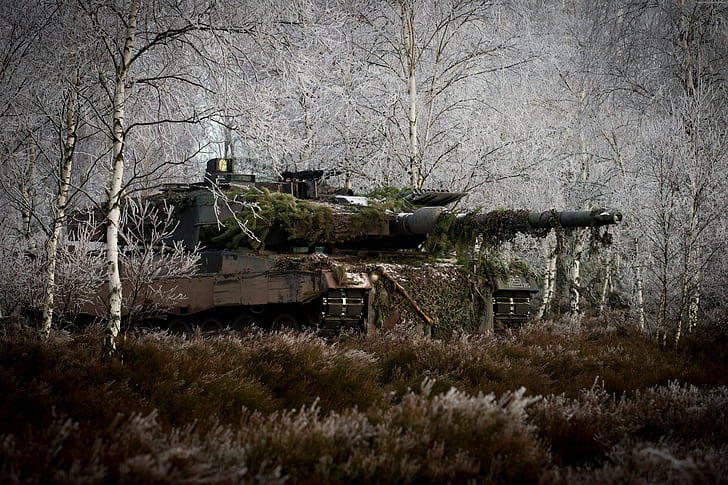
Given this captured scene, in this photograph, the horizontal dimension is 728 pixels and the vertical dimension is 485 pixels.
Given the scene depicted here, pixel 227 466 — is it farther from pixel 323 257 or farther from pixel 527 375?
pixel 323 257

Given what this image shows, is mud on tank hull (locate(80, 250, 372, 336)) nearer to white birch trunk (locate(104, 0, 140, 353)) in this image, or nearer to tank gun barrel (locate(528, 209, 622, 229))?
tank gun barrel (locate(528, 209, 622, 229))

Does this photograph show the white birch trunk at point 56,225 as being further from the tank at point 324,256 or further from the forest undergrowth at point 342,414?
the tank at point 324,256

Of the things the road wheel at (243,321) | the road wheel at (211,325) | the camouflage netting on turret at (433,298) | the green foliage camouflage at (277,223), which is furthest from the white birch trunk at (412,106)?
the road wheel at (211,325)

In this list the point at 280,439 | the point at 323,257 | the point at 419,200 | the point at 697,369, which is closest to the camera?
the point at 280,439

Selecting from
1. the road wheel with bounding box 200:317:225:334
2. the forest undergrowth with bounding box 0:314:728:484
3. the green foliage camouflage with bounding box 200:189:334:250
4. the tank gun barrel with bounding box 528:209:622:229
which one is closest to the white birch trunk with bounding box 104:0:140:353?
the forest undergrowth with bounding box 0:314:728:484

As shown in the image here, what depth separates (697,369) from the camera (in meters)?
8.44

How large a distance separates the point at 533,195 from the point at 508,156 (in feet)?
4.36

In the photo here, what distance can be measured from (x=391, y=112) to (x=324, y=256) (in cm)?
639

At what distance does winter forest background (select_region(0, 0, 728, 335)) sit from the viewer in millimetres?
7129

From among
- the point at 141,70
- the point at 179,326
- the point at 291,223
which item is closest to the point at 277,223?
the point at 291,223

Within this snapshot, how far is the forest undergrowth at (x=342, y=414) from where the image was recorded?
3.90m

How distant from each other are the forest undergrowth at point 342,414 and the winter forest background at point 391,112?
186 centimetres

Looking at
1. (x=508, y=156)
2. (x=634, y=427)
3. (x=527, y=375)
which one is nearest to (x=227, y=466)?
(x=634, y=427)

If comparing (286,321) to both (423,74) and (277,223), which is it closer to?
(277,223)
